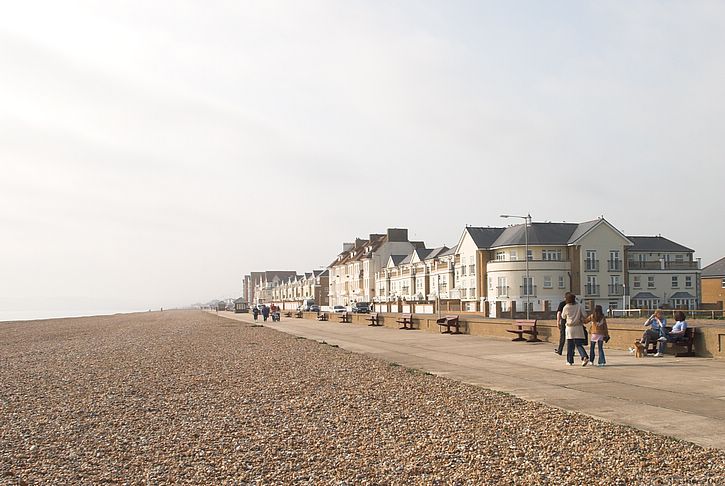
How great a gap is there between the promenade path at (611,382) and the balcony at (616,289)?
48.4m

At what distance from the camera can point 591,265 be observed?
2596 inches

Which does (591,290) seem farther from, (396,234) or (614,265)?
(396,234)

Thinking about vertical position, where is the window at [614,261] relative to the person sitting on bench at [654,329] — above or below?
above

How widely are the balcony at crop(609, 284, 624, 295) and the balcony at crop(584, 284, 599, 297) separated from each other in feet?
5.82

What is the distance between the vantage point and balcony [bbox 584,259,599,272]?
6575 cm

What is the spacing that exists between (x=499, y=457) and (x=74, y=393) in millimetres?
10139

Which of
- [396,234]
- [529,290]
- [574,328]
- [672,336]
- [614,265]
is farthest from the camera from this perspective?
[396,234]

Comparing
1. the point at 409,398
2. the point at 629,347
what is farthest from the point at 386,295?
the point at 409,398

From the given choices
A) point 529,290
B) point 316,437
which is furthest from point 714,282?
point 316,437

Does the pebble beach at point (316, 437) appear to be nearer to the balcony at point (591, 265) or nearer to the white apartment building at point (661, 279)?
the balcony at point (591, 265)

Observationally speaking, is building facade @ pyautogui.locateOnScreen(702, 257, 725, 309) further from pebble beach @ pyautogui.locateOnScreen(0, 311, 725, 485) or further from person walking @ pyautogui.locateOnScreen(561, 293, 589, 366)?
pebble beach @ pyautogui.locateOnScreen(0, 311, 725, 485)

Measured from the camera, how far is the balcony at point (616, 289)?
6683 centimetres

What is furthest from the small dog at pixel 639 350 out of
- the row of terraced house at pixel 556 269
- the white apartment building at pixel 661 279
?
the white apartment building at pixel 661 279

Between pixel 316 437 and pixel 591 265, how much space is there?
61.4m
